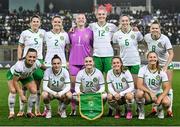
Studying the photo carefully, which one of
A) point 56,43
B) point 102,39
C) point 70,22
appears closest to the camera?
point 56,43

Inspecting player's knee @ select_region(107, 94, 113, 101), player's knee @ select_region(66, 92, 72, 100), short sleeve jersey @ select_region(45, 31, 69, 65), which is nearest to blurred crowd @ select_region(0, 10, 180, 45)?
short sleeve jersey @ select_region(45, 31, 69, 65)

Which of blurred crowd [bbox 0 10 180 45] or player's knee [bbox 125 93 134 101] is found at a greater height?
blurred crowd [bbox 0 10 180 45]

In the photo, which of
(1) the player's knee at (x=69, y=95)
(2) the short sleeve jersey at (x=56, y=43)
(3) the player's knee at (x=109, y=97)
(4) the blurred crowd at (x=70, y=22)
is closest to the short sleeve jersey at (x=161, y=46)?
(3) the player's knee at (x=109, y=97)

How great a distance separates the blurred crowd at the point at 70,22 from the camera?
27.8 m

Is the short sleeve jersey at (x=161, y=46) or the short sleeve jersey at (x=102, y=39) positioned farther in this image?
the short sleeve jersey at (x=102, y=39)

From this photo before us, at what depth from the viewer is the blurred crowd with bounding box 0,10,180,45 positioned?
2784 cm

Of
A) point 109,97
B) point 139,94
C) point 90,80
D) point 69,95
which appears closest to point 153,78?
point 139,94

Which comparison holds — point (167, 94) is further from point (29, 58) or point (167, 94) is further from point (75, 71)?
point (29, 58)

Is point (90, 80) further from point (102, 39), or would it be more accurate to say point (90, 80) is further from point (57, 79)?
point (102, 39)

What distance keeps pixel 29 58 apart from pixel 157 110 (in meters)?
2.30

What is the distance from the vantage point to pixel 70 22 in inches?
1142

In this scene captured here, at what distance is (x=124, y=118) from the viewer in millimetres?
7902

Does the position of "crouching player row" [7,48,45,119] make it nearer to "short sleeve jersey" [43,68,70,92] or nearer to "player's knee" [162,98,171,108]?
"short sleeve jersey" [43,68,70,92]

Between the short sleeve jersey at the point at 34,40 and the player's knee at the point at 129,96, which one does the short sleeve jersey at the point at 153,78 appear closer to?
the player's knee at the point at 129,96
